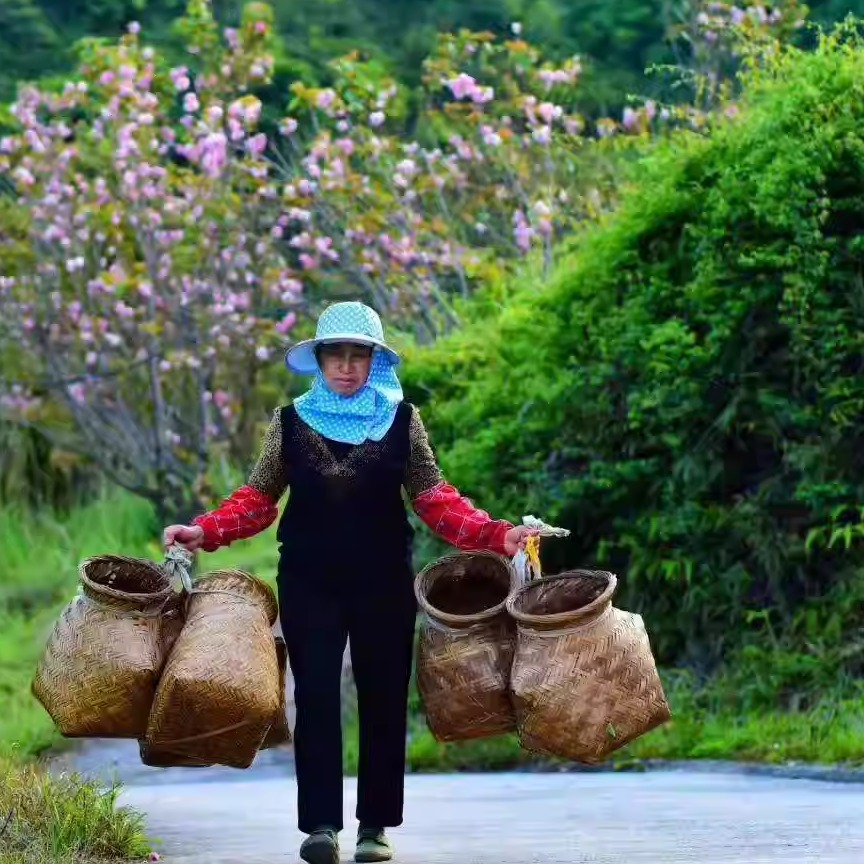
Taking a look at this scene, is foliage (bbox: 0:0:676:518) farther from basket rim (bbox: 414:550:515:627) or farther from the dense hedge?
basket rim (bbox: 414:550:515:627)

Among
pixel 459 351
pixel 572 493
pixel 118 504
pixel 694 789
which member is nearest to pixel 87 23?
pixel 118 504

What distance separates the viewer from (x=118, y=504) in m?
23.7

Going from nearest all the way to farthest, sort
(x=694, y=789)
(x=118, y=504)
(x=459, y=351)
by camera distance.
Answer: (x=694, y=789)
(x=459, y=351)
(x=118, y=504)

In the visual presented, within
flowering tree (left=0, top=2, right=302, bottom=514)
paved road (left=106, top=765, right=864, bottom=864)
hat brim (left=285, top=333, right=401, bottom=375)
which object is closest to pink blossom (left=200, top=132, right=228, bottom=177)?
flowering tree (left=0, top=2, right=302, bottom=514)

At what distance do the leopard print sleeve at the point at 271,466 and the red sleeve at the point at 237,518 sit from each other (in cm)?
3

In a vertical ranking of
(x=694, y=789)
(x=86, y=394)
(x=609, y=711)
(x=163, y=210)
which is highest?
(x=609, y=711)

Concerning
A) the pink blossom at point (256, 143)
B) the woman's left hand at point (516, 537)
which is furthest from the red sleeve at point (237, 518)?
the pink blossom at point (256, 143)

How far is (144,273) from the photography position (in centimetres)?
2222

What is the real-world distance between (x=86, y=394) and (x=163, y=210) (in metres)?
1.91

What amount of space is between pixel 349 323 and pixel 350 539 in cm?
68

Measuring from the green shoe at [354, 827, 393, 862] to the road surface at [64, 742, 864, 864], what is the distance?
0.11m

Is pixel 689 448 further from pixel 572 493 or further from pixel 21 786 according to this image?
pixel 21 786

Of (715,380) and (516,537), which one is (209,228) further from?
(516,537)

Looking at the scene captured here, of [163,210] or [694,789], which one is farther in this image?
[163,210]
